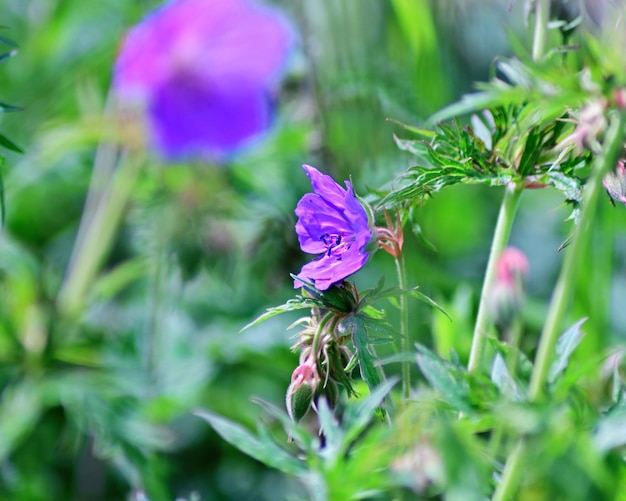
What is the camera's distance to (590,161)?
0.61 meters

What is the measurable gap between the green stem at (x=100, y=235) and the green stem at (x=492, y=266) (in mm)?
831

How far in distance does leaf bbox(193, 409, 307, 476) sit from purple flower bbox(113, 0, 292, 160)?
0.84 metres

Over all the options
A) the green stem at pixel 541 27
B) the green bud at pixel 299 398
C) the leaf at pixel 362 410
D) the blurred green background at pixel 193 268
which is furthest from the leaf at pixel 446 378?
the blurred green background at pixel 193 268

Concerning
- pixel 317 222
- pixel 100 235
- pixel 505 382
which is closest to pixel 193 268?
pixel 100 235

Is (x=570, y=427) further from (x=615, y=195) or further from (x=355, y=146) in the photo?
(x=355, y=146)

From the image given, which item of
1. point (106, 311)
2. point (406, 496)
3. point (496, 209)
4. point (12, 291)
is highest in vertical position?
point (406, 496)

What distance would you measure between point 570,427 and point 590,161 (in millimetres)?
231

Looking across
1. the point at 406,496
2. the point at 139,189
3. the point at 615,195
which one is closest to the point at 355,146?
the point at 139,189

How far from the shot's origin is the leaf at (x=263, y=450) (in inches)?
20.2

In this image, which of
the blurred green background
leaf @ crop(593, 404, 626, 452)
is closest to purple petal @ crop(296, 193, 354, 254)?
leaf @ crop(593, 404, 626, 452)

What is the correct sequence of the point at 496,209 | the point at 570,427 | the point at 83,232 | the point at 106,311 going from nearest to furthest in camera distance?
1. the point at 570,427
2. the point at 83,232
3. the point at 106,311
4. the point at 496,209

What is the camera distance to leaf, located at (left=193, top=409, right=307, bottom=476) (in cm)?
51

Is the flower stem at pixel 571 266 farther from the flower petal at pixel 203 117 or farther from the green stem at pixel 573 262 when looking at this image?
the flower petal at pixel 203 117

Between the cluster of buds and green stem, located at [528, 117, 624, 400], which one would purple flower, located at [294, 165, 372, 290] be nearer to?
the cluster of buds
